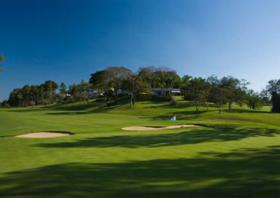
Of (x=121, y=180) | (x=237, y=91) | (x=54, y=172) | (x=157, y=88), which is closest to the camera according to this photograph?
(x=121, y=180)

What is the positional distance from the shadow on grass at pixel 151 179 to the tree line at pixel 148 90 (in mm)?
53816

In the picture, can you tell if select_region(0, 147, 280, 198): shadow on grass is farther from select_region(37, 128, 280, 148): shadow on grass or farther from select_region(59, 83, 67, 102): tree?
select_region(59, 83, 67, 102): tree

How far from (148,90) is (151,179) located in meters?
90.2

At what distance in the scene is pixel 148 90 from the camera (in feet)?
321

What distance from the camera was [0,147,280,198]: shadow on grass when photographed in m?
6.64

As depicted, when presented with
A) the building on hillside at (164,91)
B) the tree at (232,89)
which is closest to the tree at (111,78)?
the building on hillside at (164,91)

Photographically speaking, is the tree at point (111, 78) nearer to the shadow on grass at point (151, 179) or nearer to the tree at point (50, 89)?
the tree at point (50, 89)

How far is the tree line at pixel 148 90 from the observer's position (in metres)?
64.8

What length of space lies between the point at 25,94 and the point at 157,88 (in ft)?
255

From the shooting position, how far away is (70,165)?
394 inches

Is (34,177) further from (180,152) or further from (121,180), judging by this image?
(180,152)

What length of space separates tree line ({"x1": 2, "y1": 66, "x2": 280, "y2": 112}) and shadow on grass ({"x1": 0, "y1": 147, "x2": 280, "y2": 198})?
53816 millimetres

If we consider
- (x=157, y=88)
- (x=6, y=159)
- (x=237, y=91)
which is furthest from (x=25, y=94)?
(x=6, y=159)

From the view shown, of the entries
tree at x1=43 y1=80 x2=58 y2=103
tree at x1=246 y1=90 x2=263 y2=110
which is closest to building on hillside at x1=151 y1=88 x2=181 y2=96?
Result: tree at x1=246 y1=90 x2=263 y2=110
